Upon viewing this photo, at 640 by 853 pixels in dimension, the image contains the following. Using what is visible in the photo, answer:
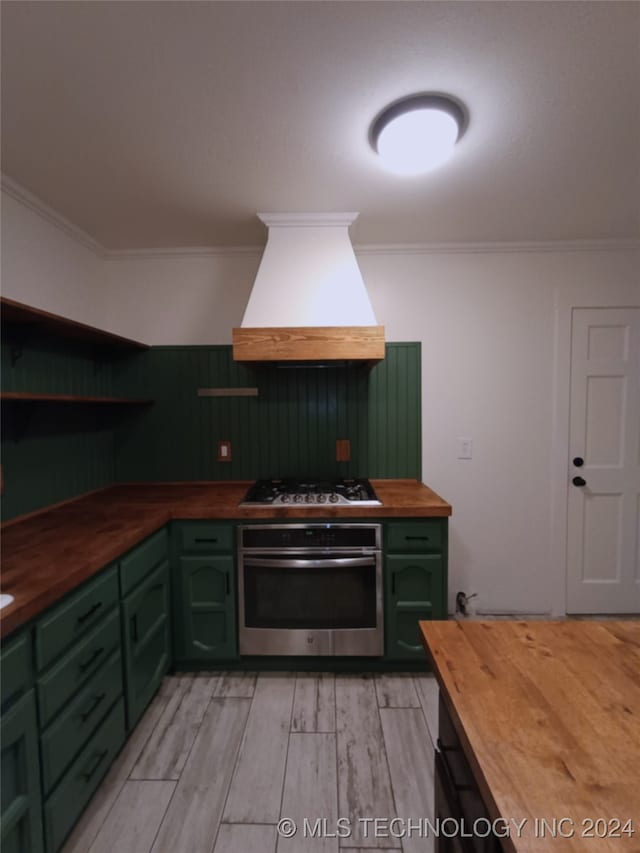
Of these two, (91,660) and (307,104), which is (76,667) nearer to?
(91,660)

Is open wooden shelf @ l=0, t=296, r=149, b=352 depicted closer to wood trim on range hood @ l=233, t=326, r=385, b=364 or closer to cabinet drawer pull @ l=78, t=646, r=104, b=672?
wood trim on range hood @ l=233, t=326, r=385, b=364

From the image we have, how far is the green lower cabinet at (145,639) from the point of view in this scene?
1506 millimetres

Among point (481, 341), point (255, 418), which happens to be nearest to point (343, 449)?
point (255, 418)

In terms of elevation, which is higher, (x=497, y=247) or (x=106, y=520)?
(x=497, y=247)

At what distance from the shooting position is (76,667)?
1.21 metres

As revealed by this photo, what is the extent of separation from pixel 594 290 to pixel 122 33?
273 cm

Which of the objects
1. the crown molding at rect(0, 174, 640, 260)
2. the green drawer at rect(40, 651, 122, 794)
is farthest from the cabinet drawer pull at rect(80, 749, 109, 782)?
the crown molding at rect(0, 174, 640, 260)

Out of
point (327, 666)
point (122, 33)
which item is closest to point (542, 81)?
point (122, 33)

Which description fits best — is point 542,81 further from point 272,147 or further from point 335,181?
point 272,147

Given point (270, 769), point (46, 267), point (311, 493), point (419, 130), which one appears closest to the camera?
point (419, 130)

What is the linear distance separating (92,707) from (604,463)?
3027mm

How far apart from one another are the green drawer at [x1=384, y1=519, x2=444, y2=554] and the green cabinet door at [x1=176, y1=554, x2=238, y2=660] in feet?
2.76

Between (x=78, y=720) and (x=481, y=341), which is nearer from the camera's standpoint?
(x=78, y=720)

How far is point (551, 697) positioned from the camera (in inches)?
26.9
